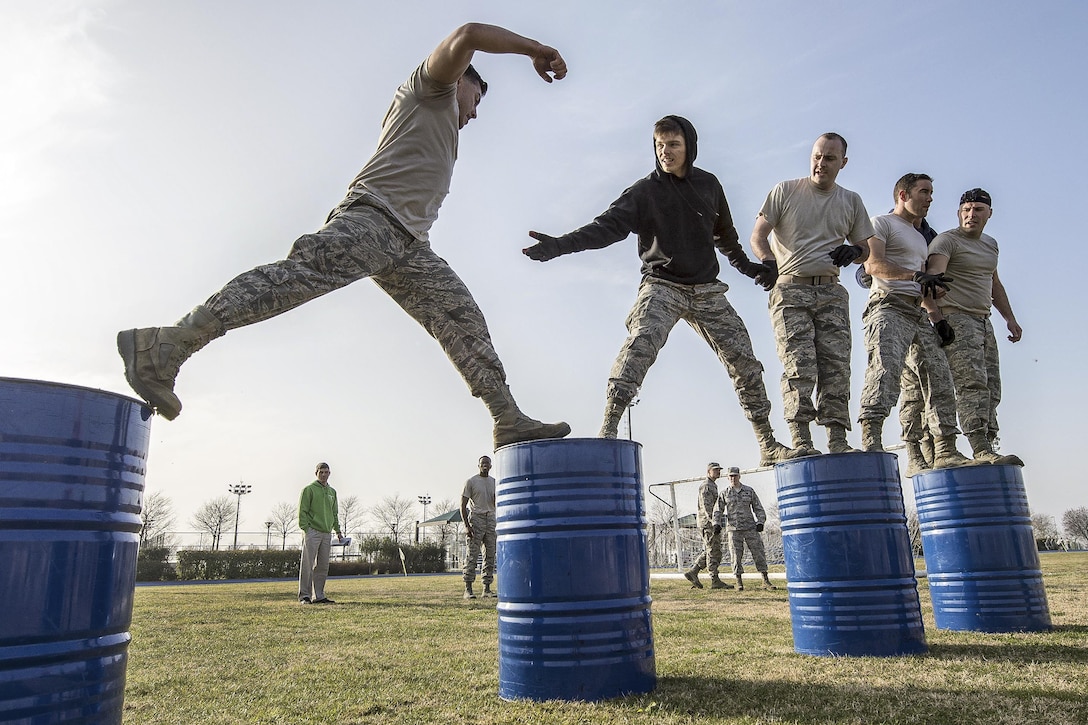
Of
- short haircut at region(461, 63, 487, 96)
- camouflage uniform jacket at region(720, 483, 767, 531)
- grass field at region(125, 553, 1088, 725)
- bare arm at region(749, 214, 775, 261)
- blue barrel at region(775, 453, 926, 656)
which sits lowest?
grass field at region(125, 553, 1088, 725)

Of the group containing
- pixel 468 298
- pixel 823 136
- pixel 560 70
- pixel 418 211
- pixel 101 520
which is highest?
pixel 823 136

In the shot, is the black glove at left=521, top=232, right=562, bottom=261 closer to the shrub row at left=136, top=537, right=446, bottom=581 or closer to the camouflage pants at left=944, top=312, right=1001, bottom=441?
the camouflage pants at left=944, top=312, right=1001, bottom=441

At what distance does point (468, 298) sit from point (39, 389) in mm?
2091

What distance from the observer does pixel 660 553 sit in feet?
77.2

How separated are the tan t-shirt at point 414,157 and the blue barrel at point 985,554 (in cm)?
386

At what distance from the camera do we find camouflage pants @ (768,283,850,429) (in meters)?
4.73

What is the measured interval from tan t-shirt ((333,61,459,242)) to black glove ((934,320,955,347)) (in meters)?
4.21

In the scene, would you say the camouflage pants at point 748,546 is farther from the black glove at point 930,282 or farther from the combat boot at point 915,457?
the black glove at point 930,282

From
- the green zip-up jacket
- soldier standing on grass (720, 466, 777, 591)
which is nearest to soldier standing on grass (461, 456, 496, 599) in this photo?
the green zip-up jacket

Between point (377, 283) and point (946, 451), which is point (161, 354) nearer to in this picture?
point (377, 283)

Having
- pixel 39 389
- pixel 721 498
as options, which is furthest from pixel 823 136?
pixel 721 498

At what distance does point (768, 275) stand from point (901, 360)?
51.8 inches

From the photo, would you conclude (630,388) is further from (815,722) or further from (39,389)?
(39,389)

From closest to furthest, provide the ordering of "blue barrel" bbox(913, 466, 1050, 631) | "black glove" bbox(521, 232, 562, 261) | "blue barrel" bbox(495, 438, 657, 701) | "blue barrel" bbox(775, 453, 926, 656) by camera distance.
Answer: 1. "blue barrel" bbox(495, 438, 657, 701)
2. "blue barrel" bbox(775, 453, 926, 656)
3. "black glove" bbox(521, 232, 562, 261)
4. "blue barrel" bbox(913, 466, 1050, 631)
